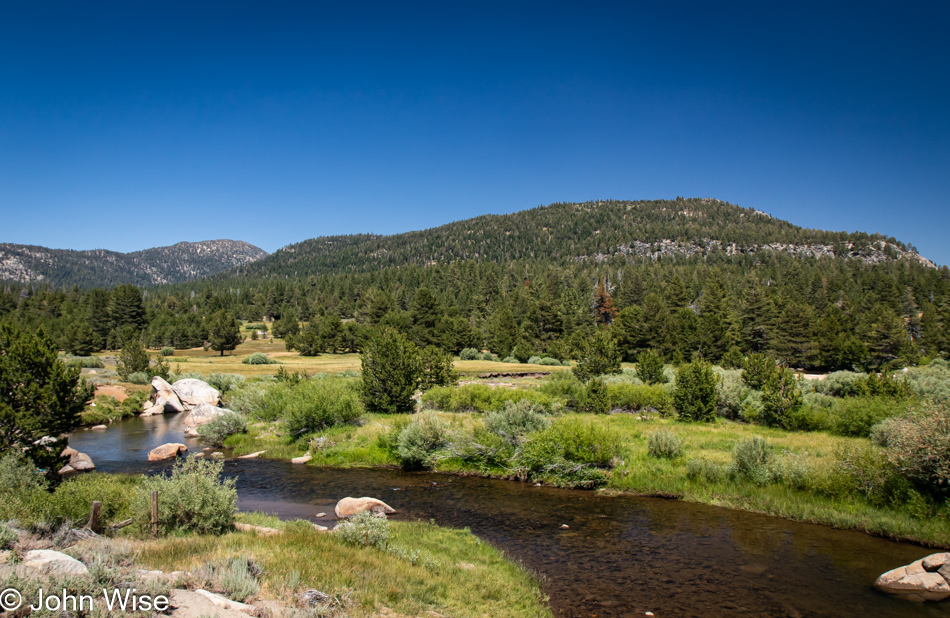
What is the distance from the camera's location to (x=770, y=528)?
46.6 feet

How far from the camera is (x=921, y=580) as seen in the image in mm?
10031

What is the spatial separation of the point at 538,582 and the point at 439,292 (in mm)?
115230

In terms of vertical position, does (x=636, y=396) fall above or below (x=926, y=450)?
below

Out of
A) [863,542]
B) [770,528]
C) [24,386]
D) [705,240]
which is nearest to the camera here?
[863,542]

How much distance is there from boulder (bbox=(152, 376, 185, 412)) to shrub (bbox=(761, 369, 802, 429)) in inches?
1726

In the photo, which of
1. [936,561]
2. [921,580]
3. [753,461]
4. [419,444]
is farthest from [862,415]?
[419,444]

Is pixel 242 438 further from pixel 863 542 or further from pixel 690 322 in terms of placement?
pixel 690 322

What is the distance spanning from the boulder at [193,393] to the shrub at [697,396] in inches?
1424

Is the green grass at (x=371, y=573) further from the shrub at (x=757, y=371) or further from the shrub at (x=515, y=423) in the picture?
the shrub at (x=757, y=371)

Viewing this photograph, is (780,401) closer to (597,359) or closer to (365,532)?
(597,359)

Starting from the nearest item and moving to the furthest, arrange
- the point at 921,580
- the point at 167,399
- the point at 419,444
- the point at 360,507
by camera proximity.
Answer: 1. the point at 921,580
2. the point at 360,507
3. the point at 419,444
4. the point at 167,399

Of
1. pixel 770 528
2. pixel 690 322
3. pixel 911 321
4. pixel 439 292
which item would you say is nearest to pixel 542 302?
pixel 690 322

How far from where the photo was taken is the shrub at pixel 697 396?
2628 centimetres

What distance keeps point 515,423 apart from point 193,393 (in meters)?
32.0
